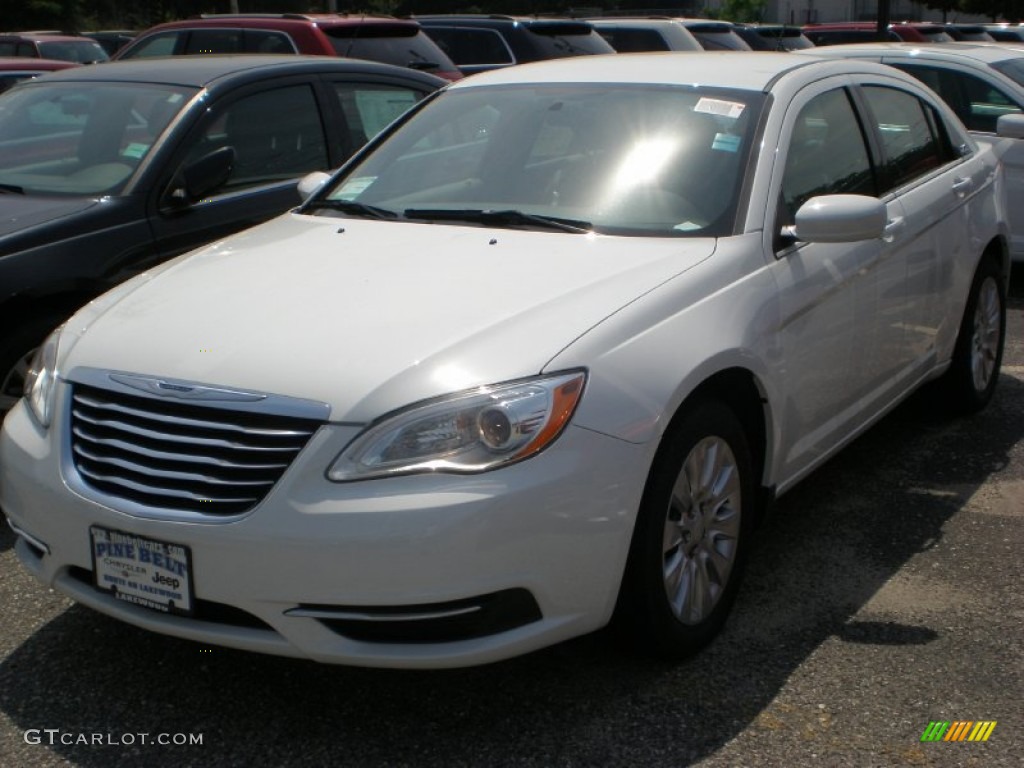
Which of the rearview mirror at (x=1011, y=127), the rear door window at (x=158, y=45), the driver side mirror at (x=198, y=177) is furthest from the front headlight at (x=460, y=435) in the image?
the rear door window at (x=158, y=45)

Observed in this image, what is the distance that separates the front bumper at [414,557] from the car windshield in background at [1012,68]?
6.58m

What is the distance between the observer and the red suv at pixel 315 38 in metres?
9.79

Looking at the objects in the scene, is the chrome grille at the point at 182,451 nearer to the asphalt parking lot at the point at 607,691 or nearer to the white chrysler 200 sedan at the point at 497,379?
the white chrysler 200 sedan at the point at 497,379

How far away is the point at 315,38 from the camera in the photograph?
31.8 ft

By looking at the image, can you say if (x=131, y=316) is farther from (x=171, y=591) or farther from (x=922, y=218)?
(x=922, y=218)

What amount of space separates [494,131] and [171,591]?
2.15 m

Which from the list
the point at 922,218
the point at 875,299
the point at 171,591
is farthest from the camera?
the point at 922,218

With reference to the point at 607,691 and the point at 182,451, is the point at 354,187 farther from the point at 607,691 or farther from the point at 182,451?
the point at 607,691

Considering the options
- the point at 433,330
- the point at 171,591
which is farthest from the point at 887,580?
the point at 171,591

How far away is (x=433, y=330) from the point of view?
134 inches

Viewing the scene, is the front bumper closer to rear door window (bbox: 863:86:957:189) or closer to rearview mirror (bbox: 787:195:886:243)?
rearview mirror (bbox: 787:195:886:243)

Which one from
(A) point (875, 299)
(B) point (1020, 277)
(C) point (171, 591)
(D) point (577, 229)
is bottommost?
(B) point (1020, 277)

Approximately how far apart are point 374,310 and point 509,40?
10.7 metres

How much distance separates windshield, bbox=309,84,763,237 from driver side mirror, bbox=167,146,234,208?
917 millimetres
